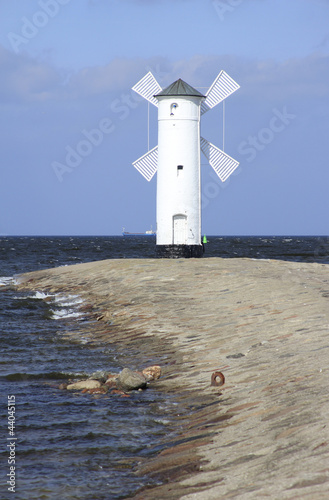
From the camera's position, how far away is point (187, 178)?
26562 millimetres

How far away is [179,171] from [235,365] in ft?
58.3

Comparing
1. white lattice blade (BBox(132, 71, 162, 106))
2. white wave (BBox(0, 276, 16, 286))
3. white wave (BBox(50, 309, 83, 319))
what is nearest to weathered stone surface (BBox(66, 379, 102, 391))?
white wave (BBox(50, 309, 83, 319))

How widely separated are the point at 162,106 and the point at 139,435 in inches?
838

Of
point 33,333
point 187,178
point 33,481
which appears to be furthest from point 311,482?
point 187,178

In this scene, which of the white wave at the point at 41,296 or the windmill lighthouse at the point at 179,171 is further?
the windmill lighthouse at the point at 179,171

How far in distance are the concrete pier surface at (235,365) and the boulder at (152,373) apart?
0.14 m

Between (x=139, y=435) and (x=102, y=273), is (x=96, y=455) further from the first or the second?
(x=102, y=273)

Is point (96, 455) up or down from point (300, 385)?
down

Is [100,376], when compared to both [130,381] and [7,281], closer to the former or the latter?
[130,381]

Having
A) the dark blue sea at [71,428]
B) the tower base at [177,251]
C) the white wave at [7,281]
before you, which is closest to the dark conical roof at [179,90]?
the tower base at [177,251]

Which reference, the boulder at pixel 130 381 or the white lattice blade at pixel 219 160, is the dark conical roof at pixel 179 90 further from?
the boulder at pixel 130 381

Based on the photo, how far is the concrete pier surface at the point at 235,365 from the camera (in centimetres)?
534

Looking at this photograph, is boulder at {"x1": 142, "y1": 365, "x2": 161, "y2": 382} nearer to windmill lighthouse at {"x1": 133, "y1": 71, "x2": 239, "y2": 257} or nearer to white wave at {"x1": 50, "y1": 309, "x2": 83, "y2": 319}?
white wave at {"x1": 50, "y1": 309, "x2": 83, "y2": 319}

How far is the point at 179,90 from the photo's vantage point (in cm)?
2680
